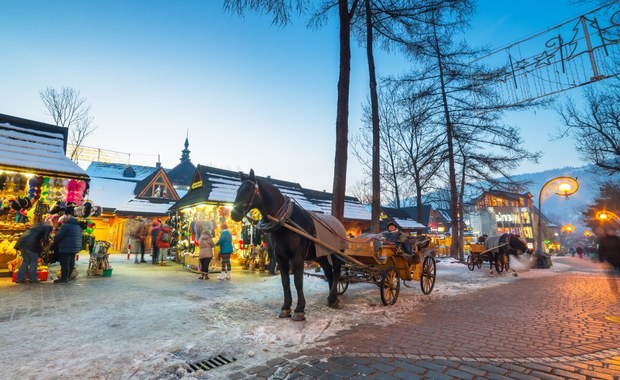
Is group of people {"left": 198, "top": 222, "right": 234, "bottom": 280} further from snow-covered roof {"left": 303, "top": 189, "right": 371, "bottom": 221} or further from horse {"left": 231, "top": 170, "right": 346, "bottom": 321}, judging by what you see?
snow-covered roof {"left": 303, "top": 189, "right": 371, "bottom": 221}

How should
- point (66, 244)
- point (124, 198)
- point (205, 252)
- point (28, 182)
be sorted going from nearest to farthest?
point (66, 244) < point (205, 252) < point (28, 182) < point (124, 198)

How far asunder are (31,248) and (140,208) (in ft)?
59.0

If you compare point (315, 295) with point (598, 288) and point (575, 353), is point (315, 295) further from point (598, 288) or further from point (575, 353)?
point (598, 288)

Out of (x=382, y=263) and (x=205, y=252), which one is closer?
(x=382, y=263)

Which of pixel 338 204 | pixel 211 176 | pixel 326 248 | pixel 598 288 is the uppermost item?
pixel 211 176

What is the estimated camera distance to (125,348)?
365 centimetres

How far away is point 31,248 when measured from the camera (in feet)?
27.8

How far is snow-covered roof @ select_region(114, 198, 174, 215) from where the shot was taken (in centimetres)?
2431

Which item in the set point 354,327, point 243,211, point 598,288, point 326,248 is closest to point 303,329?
point 354,327

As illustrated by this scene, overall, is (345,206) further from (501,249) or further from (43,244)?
(43,244)

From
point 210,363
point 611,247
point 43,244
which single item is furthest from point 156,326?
point 611,247

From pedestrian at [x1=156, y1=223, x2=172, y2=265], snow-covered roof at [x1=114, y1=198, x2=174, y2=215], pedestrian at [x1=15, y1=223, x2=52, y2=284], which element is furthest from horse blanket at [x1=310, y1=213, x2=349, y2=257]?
snow-covered roof at [x1=114, y1=198, x2=174, y2=215]

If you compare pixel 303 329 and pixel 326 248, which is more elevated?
pixel 326 248

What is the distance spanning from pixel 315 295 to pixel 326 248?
217 cm
